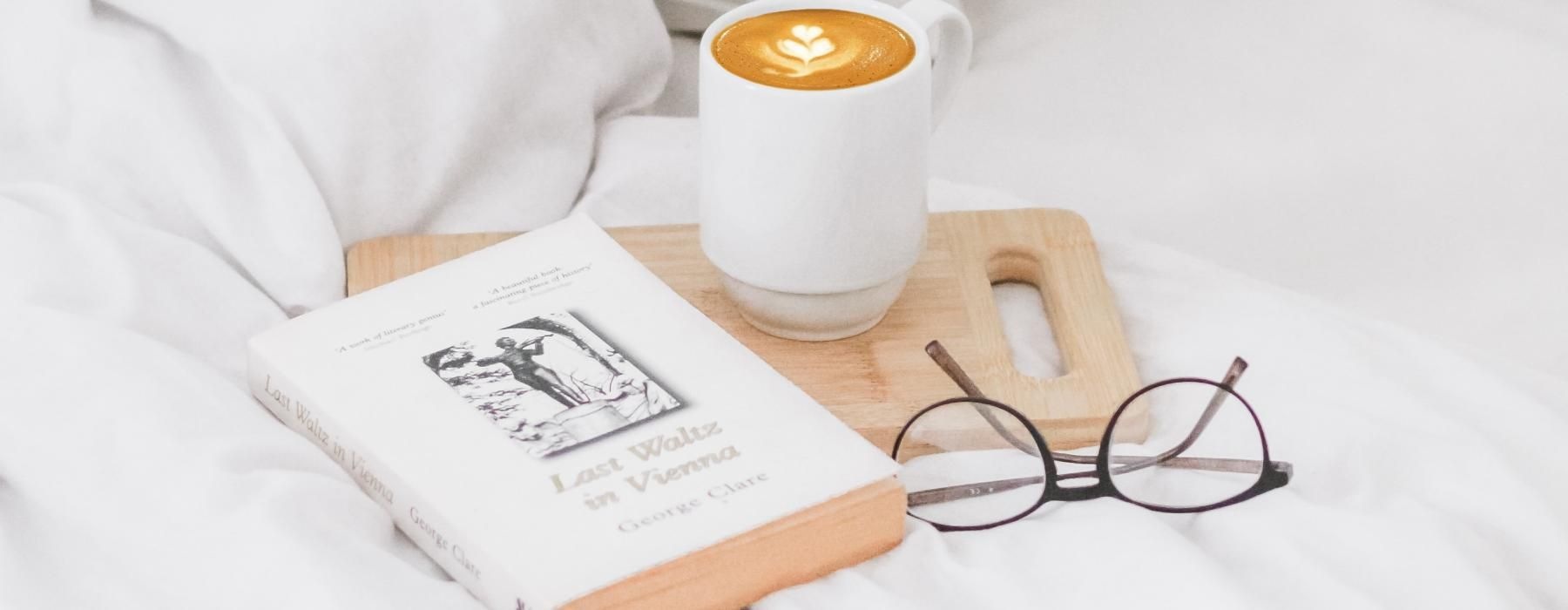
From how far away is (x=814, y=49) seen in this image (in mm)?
652

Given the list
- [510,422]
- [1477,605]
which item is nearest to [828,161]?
[510,422]

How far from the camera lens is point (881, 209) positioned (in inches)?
25.6

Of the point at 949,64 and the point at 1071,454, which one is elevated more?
the point at 949,64

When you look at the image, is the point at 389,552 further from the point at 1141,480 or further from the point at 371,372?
the point at 1141,480

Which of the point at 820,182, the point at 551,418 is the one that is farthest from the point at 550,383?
the point at 820,182

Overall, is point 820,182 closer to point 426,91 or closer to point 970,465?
point 970,465

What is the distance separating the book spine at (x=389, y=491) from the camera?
52 cm

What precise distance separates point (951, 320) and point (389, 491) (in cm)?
27

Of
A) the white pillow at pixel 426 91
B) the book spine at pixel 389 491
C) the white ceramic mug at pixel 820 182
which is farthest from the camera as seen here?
the white pillow at pixel 426 91

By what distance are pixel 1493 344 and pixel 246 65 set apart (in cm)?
61

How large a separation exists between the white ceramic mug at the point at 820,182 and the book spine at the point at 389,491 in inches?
7.4

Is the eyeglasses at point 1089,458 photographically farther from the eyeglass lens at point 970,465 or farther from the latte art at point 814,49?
the latte art at point 814,49

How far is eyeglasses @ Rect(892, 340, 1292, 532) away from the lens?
1.94ft

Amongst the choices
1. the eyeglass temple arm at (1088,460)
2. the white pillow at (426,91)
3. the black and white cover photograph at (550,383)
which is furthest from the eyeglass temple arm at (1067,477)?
the white pillow at (426,91)
